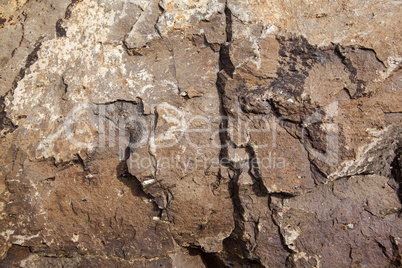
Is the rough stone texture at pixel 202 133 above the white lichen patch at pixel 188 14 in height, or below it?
below

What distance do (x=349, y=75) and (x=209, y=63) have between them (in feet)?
2.21

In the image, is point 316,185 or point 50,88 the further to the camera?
point 50,88

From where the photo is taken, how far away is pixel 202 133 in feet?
5.31

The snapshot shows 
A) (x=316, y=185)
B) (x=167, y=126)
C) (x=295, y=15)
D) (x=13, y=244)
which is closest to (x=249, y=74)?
(x=295, y=15)

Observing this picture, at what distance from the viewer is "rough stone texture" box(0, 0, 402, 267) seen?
1.54m

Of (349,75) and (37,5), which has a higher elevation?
(37,5)

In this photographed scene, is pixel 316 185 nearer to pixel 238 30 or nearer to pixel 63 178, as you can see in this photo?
pixel 238 30

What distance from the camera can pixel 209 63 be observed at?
1638mm

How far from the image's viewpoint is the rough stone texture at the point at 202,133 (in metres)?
1.54

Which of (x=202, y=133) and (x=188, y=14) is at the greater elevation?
(x=188, y=14)

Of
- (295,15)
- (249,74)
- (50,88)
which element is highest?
(295,15)

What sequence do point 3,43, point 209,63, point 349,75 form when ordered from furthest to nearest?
point 3,43 → point 209,63 → point 349,75

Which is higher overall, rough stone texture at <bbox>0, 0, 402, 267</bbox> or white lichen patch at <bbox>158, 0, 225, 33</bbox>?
white lichen patch at <bbox>158, 0, 225, 33</bbox>

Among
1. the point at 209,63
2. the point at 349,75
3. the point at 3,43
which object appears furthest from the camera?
the point at 3,43
